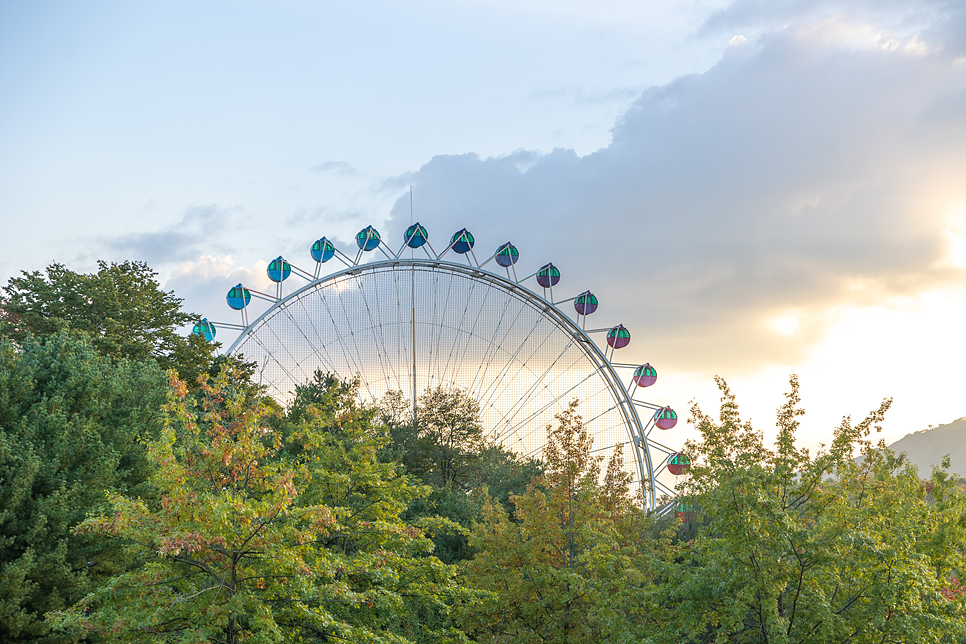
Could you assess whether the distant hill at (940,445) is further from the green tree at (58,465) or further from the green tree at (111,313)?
the green tree at (58,465)

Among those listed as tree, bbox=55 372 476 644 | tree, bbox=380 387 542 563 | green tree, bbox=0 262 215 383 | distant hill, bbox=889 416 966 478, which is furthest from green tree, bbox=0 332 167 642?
distant hill, bbox=889 416 966 478

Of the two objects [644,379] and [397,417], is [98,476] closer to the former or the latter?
[397,417]

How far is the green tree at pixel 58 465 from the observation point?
14.7 metres

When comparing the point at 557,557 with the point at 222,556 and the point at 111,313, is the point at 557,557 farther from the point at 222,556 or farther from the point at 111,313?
the point at 111,313

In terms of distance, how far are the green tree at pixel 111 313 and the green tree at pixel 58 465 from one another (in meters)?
8.00

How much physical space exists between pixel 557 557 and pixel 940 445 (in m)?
160

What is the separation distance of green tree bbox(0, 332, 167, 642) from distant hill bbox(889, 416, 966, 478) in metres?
145

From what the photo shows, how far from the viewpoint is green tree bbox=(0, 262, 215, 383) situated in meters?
27.8

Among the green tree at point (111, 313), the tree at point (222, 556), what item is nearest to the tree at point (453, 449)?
the green tree at point (111, 313)

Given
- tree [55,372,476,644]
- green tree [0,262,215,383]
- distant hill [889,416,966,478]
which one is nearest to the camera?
tree [55,372,476,644]

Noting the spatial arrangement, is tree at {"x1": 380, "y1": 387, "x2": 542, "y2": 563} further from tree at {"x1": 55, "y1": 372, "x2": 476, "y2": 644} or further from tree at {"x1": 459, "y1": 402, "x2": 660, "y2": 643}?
tree at {"x1": 55, "y1": 372, "x2": 476, "y2": 644}

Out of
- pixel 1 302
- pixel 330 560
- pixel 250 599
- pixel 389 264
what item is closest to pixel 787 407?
pixel 330 560

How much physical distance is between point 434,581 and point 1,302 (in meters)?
23.3

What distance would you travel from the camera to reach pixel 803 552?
1013cm
